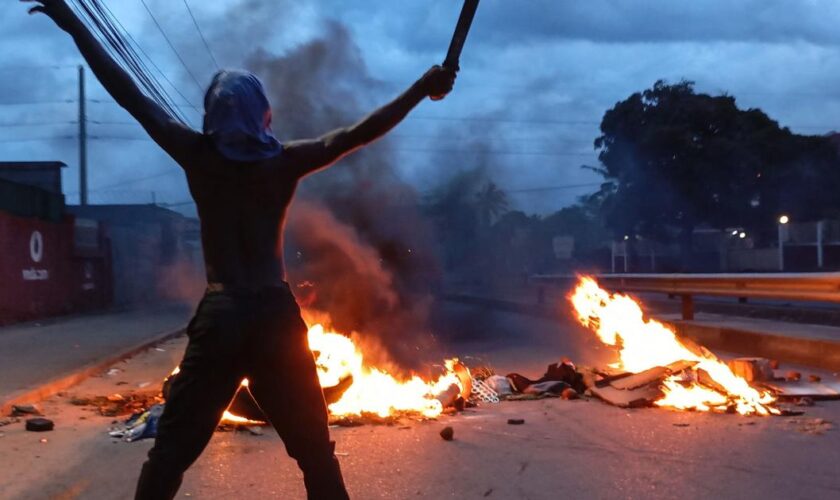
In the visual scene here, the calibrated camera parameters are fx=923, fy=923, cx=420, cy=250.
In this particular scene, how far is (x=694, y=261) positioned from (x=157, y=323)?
29.9 meters

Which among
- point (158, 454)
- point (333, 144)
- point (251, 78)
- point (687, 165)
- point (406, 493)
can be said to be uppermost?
point (687, 165)

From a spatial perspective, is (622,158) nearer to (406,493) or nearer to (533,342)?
(533,342)

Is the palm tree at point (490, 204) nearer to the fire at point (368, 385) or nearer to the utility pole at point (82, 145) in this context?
the fire at point (368, 385)

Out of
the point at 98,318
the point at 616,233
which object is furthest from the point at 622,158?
the point at 98,318

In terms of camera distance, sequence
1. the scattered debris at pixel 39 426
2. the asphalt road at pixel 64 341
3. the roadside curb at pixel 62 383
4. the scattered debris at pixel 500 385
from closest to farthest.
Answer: the scattered debris at pixel 39 426, the roadside curb at pixel 62 383, the scattered debris at pixel 500 385, the asphalt road at pixel 64 341

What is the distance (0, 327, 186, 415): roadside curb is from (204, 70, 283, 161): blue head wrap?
6.31m

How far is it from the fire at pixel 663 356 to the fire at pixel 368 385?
1.97m

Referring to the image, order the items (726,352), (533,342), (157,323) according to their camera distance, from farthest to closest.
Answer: (157,323), (533,342), (726,352)

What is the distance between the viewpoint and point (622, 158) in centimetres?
4325

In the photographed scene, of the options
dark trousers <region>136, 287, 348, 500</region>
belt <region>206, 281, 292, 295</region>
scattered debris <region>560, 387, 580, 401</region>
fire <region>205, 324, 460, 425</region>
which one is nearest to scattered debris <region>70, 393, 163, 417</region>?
Result: fire <region>205, 324, 460, 425</region>

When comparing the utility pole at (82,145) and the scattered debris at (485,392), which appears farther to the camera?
the utility pole at (82,145)

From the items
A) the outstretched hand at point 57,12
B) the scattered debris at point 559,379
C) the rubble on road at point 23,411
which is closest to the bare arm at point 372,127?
the outstretched hand at point 57,12

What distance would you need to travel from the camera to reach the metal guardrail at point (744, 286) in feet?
34.6

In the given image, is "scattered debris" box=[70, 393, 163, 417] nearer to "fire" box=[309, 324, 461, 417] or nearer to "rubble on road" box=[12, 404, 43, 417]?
"rubble on road" box=[12, 404, 43, 417]
